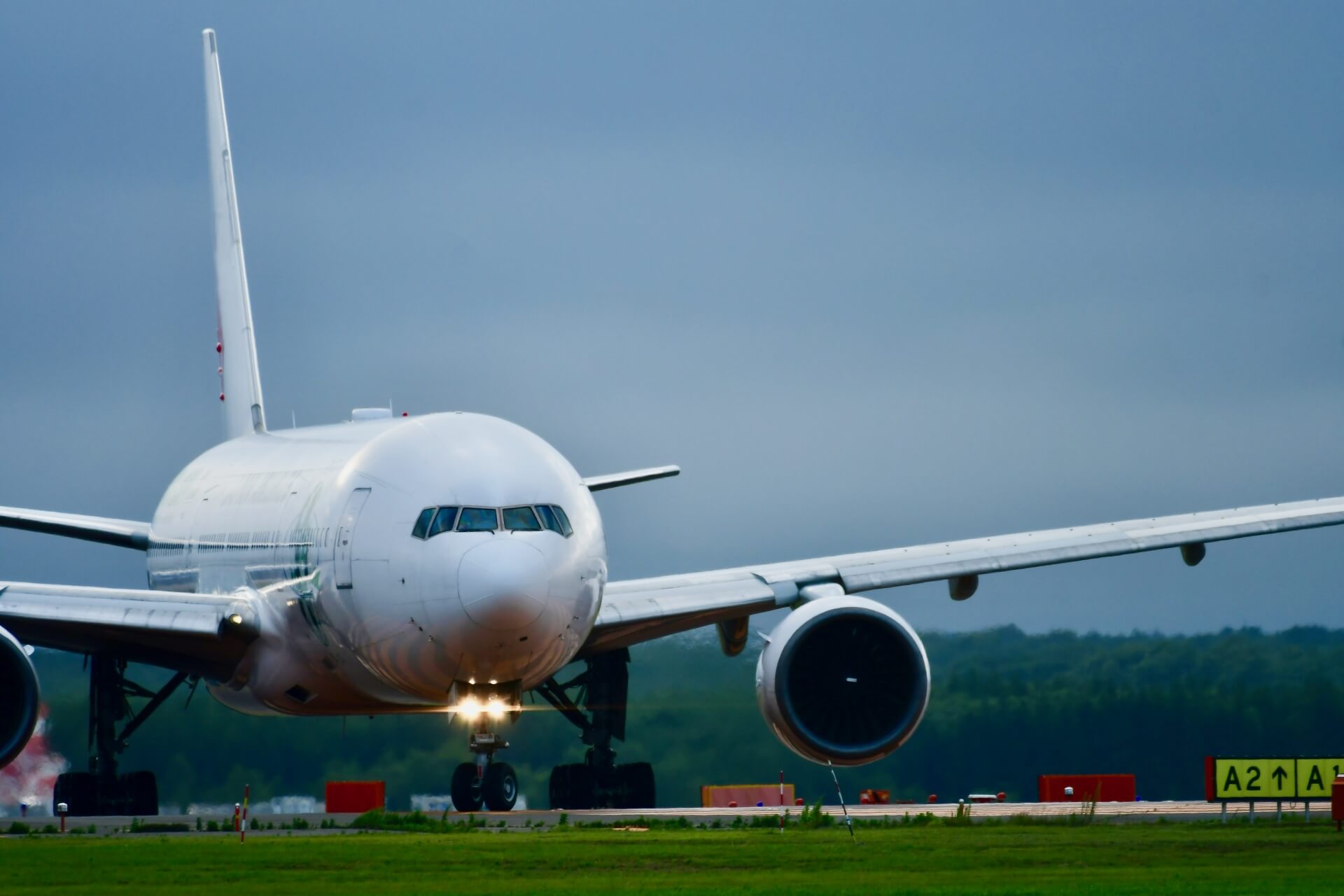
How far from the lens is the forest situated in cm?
3506

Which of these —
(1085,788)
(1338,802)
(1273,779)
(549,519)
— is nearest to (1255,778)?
(1273,779)

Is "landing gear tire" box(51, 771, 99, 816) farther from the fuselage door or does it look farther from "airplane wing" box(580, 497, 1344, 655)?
the fuselage door

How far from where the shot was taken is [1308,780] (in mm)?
26156

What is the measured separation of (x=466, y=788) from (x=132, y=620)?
5712 mm

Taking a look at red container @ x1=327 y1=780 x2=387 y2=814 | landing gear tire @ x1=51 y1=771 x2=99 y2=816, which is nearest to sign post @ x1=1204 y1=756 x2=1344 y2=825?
red container @ x1=327 y1=780 x2=387 y2=814

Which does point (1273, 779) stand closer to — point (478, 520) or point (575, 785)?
point (478, 520)

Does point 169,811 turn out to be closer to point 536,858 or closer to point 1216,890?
point 536,858

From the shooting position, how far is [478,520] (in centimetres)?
2550

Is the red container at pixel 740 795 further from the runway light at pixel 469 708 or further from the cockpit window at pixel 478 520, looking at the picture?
the cockpit window at pixel 478 520

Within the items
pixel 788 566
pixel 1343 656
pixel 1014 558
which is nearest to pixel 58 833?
pixel 788 566

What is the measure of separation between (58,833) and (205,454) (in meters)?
11.9

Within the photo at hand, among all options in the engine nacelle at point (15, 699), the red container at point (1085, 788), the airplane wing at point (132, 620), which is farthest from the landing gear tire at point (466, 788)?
the red container at point (1085, 788)

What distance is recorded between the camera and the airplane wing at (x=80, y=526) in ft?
106

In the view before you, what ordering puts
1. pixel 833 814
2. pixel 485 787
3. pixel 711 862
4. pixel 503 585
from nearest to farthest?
1. pixel 711 862
2. pixel 503 585
3. pixel 833 814
4. pixel 485 787
